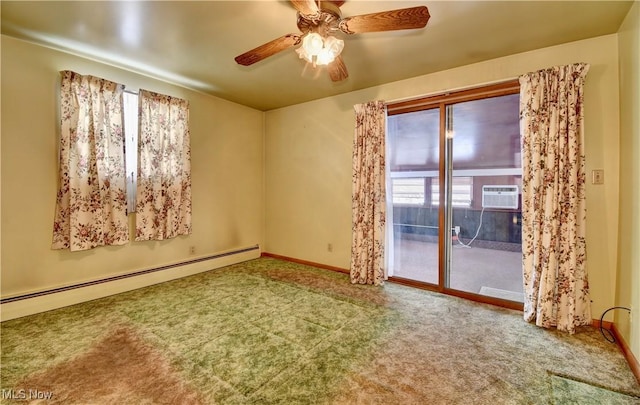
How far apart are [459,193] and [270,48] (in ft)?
7.93

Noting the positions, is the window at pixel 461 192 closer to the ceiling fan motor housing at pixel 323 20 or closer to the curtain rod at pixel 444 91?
the curtain rod at pixel 444 91

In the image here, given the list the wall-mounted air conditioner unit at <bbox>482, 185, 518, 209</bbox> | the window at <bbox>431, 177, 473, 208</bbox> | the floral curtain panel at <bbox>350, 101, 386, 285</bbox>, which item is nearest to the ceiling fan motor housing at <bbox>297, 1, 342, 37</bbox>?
the floral curtain panel at <bbox>350, 101, 386, 285</bbox>

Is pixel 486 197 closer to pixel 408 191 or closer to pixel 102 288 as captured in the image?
pixel 408 191

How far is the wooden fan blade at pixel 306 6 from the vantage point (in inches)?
59.0

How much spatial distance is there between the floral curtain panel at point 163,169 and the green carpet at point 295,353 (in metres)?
0.88

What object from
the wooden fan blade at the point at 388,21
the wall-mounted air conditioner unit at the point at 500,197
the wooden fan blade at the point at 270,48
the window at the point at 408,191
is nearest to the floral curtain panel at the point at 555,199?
the wall-mounted air conditioner unit at the point at 500,197

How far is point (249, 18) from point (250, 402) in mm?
2585

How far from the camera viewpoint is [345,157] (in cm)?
376

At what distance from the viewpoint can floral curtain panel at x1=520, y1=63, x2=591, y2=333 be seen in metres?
2.27

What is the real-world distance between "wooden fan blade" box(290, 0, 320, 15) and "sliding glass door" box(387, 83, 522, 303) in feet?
6.61

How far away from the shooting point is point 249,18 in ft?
6.92

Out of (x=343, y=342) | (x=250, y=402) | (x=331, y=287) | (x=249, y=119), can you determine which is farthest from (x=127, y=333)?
(x=249, y=119)

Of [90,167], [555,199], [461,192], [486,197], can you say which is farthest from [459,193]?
[90,167]

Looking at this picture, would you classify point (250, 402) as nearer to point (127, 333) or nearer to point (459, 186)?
point (127, 333)
